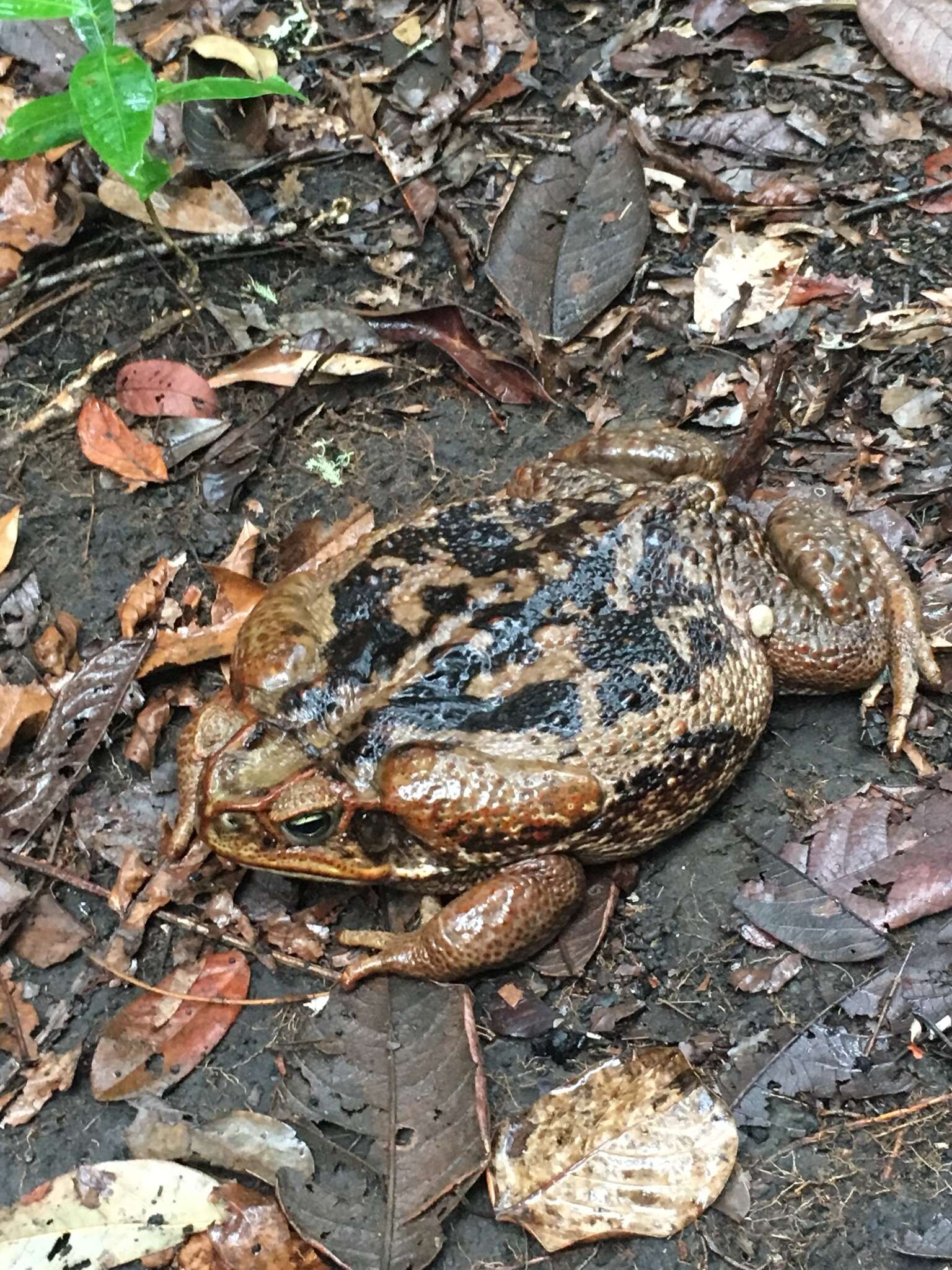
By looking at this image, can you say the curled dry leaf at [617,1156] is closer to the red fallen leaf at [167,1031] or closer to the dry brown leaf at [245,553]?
the red fallen leaf at [167,1031]

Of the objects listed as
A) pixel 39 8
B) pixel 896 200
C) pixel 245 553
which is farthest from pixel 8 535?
pixel 896 200

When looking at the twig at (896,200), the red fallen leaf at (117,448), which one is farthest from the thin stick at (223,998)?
the twig at (896,200)

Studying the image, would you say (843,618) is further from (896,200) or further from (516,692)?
(896,200)

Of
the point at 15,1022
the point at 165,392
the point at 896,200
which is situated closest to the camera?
the point at 15,1022

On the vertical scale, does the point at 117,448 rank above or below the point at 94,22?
below

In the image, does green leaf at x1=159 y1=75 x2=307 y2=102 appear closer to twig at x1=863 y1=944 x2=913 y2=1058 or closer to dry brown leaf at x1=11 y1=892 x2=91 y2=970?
dry brown leaf at x1=11 y1=892 x2=91 y2=970

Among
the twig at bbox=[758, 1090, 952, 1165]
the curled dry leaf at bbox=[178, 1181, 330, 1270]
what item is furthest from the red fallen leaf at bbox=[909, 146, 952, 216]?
the curled dry leaf at bbox=[178, 1181, 330, 1270]

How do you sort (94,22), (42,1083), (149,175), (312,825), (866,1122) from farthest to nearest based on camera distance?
(149,175)
(94,22)
(42,1083)
(312,825)
(866,1122)
